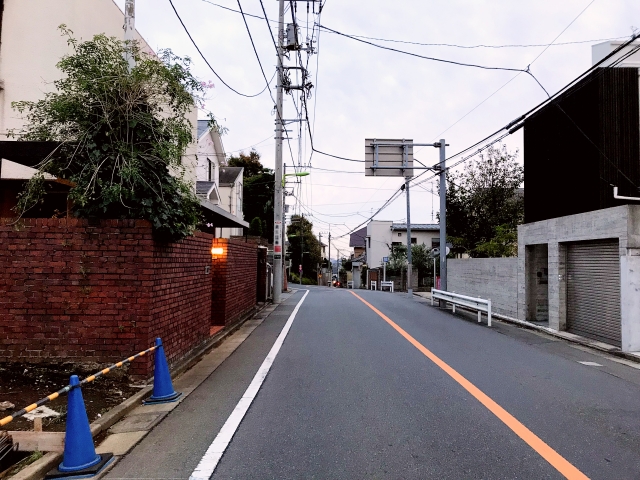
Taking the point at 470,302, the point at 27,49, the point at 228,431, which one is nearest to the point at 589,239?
the point at 470,302

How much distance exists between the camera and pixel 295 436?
4.73 meters

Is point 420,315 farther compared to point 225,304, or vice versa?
point 420,315

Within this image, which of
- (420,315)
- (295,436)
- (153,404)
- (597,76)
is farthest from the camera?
(420,315)

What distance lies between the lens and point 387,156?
21.1 m

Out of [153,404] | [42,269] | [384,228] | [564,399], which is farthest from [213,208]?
[384,228]

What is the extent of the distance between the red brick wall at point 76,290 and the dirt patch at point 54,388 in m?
0.18

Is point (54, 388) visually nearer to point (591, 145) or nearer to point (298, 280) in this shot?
point (591, 145)

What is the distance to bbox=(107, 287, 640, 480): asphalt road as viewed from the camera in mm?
4059

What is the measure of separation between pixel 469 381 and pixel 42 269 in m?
6.24

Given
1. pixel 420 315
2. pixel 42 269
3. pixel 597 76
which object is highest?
pixel 597 76

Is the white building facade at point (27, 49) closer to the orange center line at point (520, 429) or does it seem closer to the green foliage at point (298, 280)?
the orange center line at point (520, 429)

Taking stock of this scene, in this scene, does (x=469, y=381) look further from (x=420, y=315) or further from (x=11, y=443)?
(x=420, y=315)

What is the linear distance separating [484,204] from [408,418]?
69.1ft

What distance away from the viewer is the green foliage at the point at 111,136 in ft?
21.1
